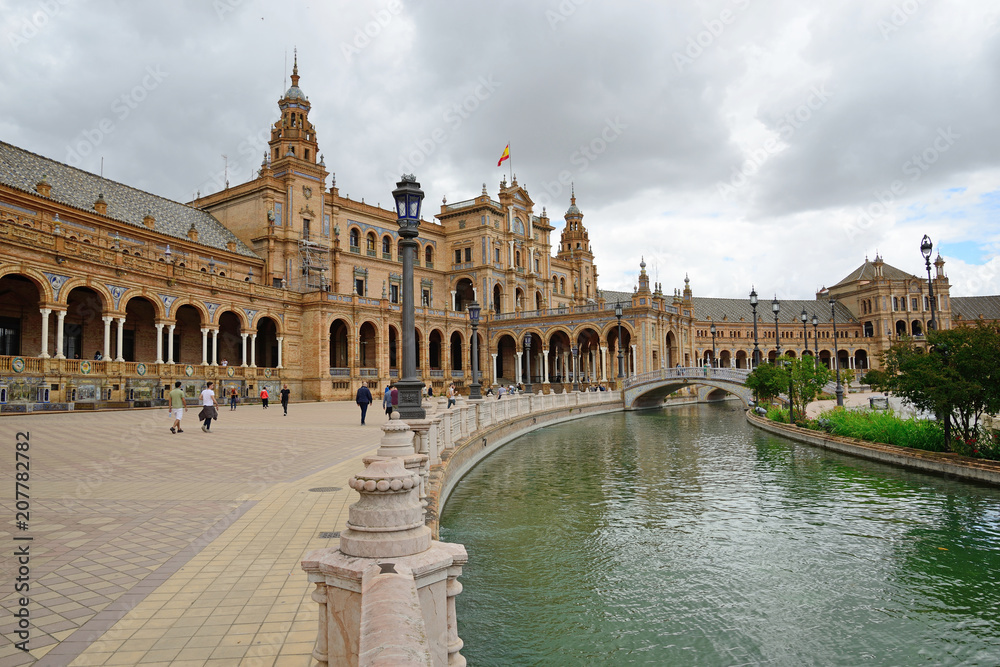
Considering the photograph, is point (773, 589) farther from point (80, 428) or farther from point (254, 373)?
point (254, 373)

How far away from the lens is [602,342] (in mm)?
50406

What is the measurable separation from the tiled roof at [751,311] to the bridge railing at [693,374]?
50929 mm

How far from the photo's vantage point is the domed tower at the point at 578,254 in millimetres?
76875

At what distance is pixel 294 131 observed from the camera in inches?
1844

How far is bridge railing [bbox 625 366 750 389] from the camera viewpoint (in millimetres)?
39188

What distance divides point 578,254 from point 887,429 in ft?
203

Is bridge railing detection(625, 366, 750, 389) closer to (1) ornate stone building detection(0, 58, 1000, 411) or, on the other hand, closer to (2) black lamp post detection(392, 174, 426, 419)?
(1) ornate stone building detection(0, 58, 1000, 411)

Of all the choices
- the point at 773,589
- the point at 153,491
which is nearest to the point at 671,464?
the point at 773,589

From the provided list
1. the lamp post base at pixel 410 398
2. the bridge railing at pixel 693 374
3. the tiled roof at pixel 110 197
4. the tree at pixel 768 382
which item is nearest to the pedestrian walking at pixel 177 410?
the lamp post base at pixel 410 398

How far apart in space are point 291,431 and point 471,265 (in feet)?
135

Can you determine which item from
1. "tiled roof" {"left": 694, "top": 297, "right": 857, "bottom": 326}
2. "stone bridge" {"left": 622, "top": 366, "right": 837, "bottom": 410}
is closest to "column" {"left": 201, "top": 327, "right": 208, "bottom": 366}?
"stone bridge" {"left": 622, "top": 366, "right": 837, "bottom": 410}

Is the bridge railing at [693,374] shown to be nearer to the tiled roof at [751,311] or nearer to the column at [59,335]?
the column at [59,335]

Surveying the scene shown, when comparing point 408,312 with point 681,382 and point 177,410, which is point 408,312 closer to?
point 177,410

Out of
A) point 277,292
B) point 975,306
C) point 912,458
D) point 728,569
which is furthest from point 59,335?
point 975,306
